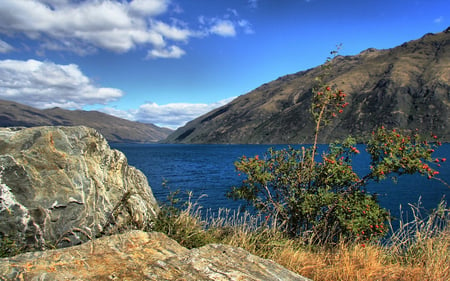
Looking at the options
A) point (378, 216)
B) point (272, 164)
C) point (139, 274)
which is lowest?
point (378, 216)

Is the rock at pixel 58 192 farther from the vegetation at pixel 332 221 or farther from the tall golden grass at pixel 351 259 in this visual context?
the tall golden grass at pixel 351 259

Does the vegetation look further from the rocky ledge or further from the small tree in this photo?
the rocky ledge

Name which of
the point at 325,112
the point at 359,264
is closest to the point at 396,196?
the point at 325,112

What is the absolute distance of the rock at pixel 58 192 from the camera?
567 centimetres

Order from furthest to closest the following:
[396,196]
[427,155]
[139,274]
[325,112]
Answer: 1. [396,196]
2. [325,112]
3. [427,155]
4. [139,274]

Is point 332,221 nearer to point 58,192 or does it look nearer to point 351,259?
point 351,259

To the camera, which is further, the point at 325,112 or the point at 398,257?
the point at 325,112

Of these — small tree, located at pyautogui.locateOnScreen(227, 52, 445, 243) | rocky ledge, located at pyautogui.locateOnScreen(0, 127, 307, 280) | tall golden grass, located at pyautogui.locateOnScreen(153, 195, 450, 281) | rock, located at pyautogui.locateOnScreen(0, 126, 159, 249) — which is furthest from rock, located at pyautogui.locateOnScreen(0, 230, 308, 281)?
small tree, located at pyautogui.locateOnScreen(227, 52, 445, 243)

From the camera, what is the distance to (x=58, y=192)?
624cm

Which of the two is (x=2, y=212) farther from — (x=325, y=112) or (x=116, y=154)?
(x=325, y=112)

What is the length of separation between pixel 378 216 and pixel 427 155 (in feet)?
6.44

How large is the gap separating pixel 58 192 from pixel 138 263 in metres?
3.40

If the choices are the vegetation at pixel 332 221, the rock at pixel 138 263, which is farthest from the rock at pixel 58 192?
the rock at pixel 138 263

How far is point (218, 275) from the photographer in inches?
143
